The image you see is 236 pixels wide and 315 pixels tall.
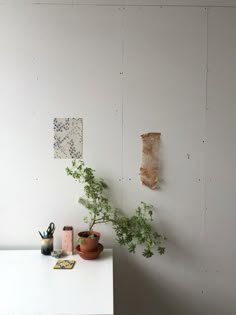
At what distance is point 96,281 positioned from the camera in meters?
1.59

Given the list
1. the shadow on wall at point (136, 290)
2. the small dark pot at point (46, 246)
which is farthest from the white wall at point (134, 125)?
the small dark pot at point (46, 246)

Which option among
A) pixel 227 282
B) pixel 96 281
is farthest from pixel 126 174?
pixel 227 282

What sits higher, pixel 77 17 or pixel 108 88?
pixel 77 17

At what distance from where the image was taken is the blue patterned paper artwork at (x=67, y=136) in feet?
6.71

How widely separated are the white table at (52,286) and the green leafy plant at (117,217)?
198 millimetres

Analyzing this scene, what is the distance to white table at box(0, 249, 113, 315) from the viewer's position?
4.44 ft

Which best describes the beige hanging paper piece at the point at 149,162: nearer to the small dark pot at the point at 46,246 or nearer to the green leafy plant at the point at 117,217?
the green leafy plant at the point at 117,217

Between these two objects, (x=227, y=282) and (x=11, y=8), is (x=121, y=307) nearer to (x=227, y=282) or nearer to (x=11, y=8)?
(x=227, y=282)

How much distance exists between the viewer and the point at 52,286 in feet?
5.07

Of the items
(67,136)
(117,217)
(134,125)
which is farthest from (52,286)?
(134,125)

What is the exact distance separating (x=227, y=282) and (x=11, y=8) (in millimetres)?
2471

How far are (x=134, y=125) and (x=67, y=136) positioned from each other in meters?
0.48

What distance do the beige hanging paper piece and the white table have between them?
57cm

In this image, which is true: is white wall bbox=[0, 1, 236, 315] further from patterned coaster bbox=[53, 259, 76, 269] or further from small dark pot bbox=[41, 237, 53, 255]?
patterned coaster bbox=[53, 259, 76, 269]
